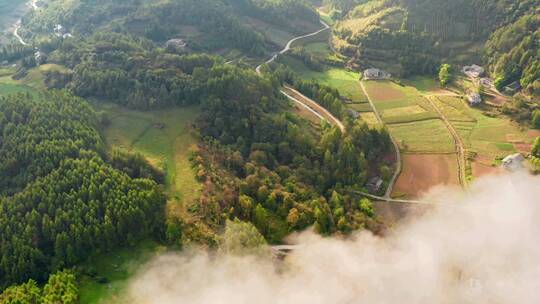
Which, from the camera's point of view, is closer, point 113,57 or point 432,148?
point 432,148

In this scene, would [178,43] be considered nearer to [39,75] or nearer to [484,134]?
[39,75]

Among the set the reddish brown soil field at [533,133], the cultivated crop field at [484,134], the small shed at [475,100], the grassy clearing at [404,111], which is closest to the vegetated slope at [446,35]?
the small shed at [475,100]

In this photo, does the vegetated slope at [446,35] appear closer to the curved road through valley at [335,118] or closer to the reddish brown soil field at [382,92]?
the reddish brown soil field at [382,92]

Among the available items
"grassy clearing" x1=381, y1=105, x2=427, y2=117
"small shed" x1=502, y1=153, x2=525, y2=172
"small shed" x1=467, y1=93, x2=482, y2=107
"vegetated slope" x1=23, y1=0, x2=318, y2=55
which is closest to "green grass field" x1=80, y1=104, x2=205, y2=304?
"grassy clearing" x1=381, y1=105, x2=427, y2=117

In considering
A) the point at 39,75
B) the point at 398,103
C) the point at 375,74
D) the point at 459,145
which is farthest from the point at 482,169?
the point at 39,75

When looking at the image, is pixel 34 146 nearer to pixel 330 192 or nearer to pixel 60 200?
pixel 60 200

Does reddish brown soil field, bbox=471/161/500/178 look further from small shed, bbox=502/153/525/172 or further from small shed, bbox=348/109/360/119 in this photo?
small shed, bbox=348/109/360/119

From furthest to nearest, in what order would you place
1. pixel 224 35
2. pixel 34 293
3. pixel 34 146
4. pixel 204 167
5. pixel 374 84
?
pixel 224 35
pixel 374 84
pixel 204 167
pixel 34 146
pixel 34 293

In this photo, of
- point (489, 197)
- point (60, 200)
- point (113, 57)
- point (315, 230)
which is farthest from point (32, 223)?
point (489, 197)
